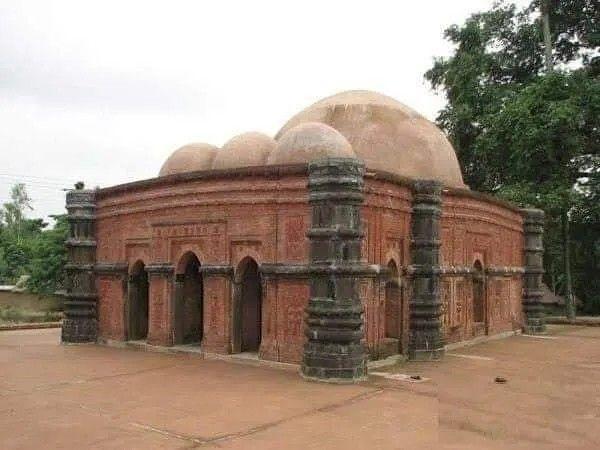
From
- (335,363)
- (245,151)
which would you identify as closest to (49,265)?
(245,151)

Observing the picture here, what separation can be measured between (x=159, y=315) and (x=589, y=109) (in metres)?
14.0

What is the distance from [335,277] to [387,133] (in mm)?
4692

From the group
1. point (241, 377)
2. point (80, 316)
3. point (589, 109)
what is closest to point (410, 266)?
point (241, 377)

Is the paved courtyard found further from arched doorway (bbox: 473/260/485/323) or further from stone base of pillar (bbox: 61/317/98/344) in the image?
arched doorway (bbox: 473/260/485/323)

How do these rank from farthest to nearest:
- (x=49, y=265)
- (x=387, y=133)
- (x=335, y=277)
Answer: (x=49, y=265) < (x=387, y=133) < (x=335, y=277)

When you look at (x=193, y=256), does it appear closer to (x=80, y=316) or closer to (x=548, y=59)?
(x=80, y=316)

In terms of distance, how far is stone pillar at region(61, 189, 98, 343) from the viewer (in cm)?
1212

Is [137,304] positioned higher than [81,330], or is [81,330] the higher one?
[137,304]

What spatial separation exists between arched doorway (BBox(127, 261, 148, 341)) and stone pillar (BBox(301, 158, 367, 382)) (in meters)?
4.30

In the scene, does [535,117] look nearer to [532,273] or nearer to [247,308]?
[532,273]

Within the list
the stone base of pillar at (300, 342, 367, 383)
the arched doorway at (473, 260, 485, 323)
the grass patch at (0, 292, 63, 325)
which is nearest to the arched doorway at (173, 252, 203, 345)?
the stone base of pillar at (300, 342, 367, 383)

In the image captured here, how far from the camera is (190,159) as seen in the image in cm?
1247

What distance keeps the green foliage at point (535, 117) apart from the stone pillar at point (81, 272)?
11.9 metres

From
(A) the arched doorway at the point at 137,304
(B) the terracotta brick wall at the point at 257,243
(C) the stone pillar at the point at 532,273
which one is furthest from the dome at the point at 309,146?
(C) the stone pillar at the point at 532,273
